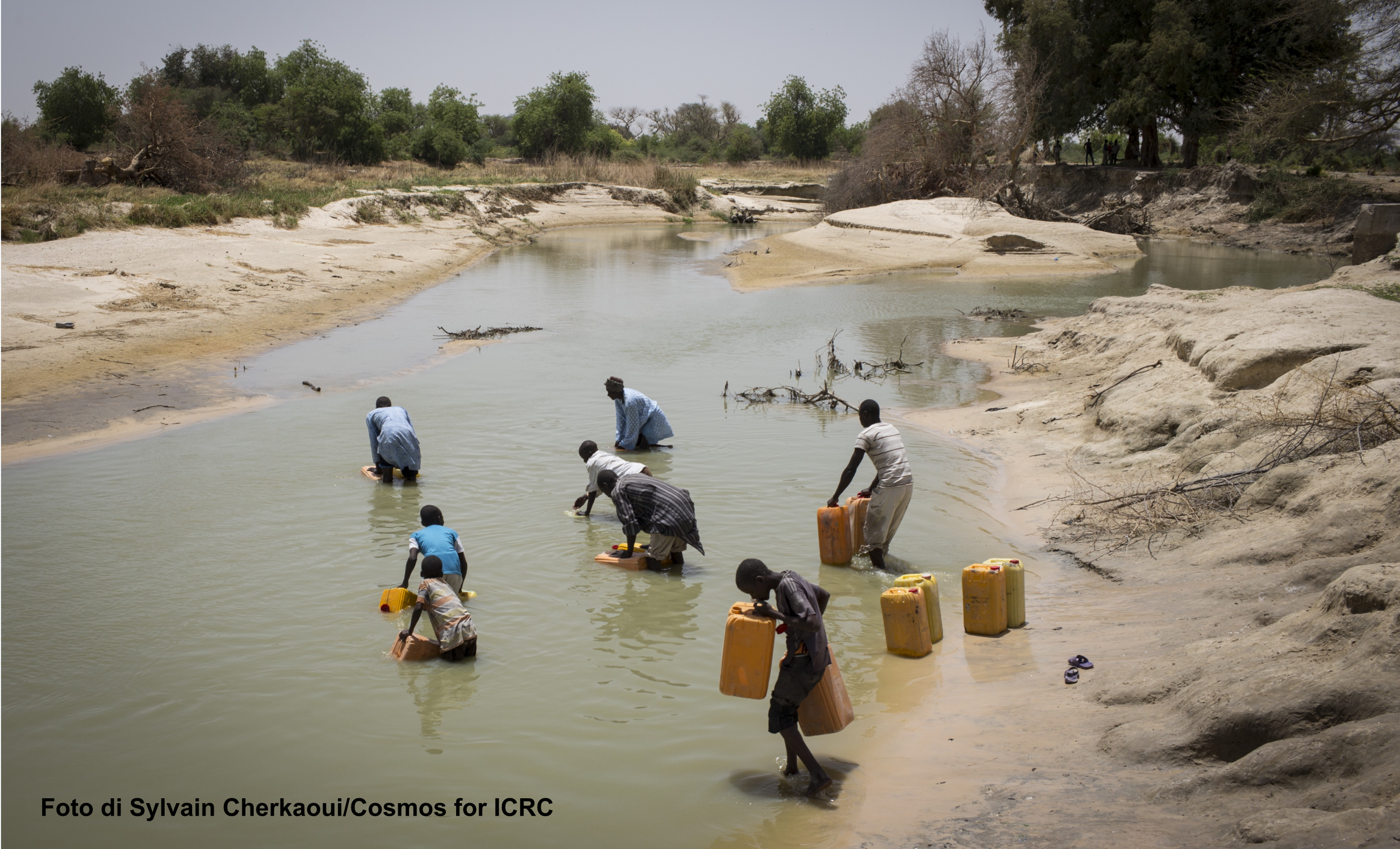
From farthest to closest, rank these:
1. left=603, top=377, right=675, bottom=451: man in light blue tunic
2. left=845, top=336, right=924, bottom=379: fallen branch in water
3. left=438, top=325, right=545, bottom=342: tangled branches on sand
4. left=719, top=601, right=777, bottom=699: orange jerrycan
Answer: left=438, top=325, right=545, bottom=342: tangled branches on sand < left=845, top=336, right=924, bottom=379: fallen branch in water < left=603, top=377, right=675, bottom=451: man in light blue tunic < left=719, top=601, right=777, bottom=699: orange jerrycan

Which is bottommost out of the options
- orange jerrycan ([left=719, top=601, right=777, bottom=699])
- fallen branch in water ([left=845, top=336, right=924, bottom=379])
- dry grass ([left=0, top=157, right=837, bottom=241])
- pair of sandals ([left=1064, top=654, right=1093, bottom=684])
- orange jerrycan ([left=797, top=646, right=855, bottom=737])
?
pair of sandals ([left=1064, top=654, right=1093, bottom=684])

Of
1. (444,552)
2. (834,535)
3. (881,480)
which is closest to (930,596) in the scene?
(881,480)

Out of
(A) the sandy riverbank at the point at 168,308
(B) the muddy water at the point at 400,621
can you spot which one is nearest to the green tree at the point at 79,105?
(A) the sandy riverbank at the point at 168,308

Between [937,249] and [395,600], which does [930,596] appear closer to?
[395,600]

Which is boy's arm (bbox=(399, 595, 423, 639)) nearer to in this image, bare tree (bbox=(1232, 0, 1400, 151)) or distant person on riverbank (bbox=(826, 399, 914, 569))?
distant person on riverbank (bbox=(826, 399, 914, 569))

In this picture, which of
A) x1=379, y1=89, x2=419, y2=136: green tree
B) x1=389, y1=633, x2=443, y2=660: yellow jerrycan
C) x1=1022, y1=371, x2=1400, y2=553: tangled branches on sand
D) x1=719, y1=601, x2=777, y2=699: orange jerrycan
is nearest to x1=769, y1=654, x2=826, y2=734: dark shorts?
x1=719, y1=601, x2=777, y2=699: orange jerrycan

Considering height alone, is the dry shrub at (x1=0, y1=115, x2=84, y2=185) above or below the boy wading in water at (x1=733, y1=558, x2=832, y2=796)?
above

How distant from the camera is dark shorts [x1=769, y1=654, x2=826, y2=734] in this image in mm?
4527

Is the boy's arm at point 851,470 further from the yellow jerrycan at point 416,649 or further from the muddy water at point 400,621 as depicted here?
the yellow jerrycan at point 416,649

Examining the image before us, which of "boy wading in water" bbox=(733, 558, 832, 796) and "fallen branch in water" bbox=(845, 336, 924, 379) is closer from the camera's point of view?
"boy wading in water" bbox=(733, 558, 832, 796)

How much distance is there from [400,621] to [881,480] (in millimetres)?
3783

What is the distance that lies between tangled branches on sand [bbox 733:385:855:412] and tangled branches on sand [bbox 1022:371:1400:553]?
193 inches

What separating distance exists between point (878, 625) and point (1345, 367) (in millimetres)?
5245

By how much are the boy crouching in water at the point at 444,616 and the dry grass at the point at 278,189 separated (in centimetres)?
1738
